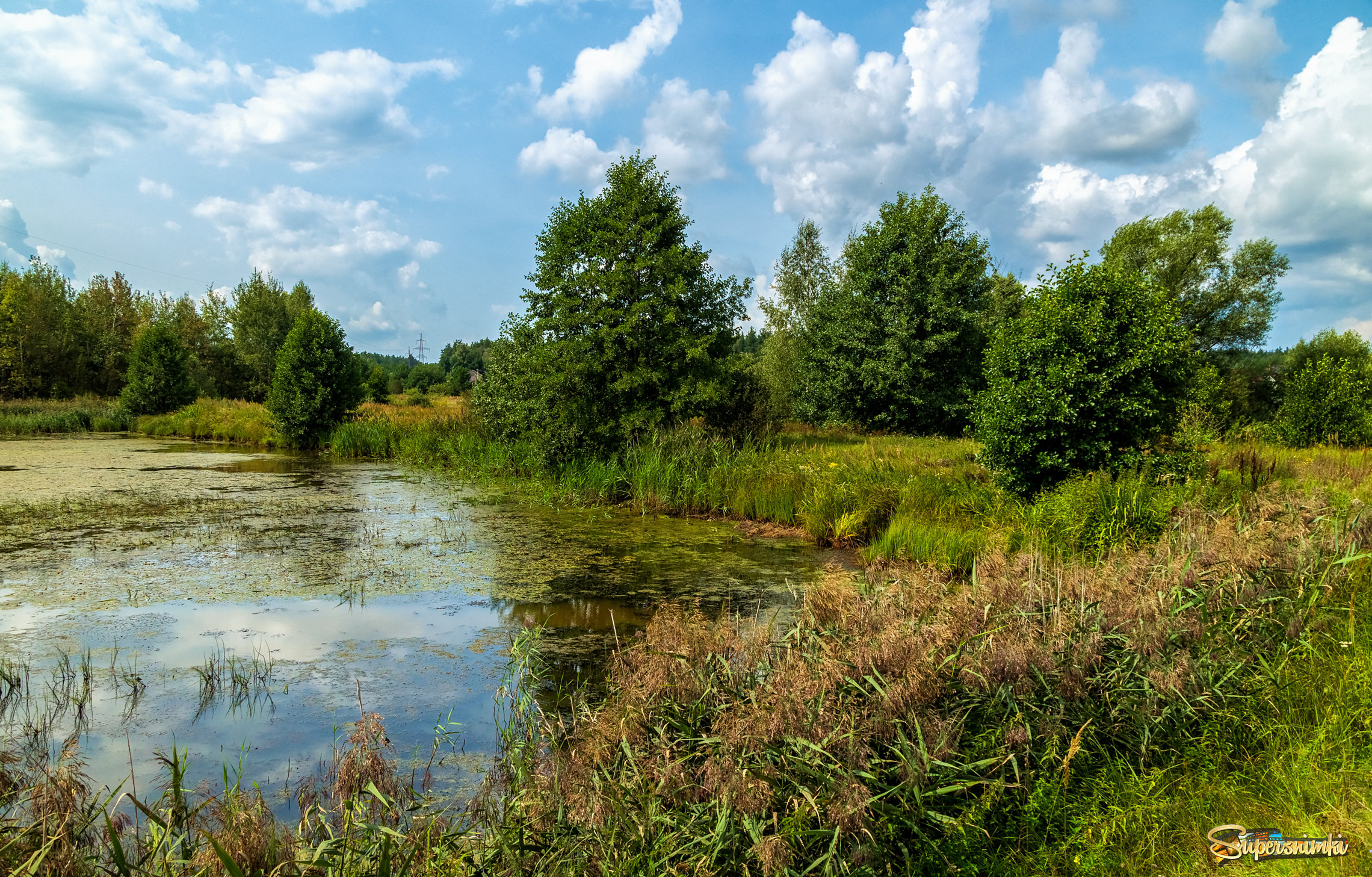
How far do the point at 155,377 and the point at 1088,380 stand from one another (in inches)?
1244

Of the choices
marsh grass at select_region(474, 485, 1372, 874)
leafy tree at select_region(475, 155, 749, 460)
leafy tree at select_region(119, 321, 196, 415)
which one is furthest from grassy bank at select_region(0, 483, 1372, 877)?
leafy tree at select_region(119, 321, 196, 415)

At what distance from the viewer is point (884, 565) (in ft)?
23.2

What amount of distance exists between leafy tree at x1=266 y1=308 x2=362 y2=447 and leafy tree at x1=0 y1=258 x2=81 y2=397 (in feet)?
59.5

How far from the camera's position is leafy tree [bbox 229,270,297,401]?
35.7 meters

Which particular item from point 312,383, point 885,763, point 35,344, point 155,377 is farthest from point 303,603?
point 35,344

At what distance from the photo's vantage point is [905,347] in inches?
750

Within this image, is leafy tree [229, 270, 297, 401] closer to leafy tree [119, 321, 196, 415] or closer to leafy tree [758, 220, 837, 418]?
leafy tree [119, 321, 196, 415]

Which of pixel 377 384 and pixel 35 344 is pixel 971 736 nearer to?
pixel 35 344

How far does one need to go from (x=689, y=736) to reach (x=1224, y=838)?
6.00 feet

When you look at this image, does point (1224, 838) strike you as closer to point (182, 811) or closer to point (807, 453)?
point (182, 811)

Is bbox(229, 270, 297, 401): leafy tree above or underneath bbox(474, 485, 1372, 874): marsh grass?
above

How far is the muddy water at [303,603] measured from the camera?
12.4ft

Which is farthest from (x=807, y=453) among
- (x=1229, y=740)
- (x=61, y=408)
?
(x=61, y=408)

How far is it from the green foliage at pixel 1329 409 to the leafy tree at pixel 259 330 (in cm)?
3789
